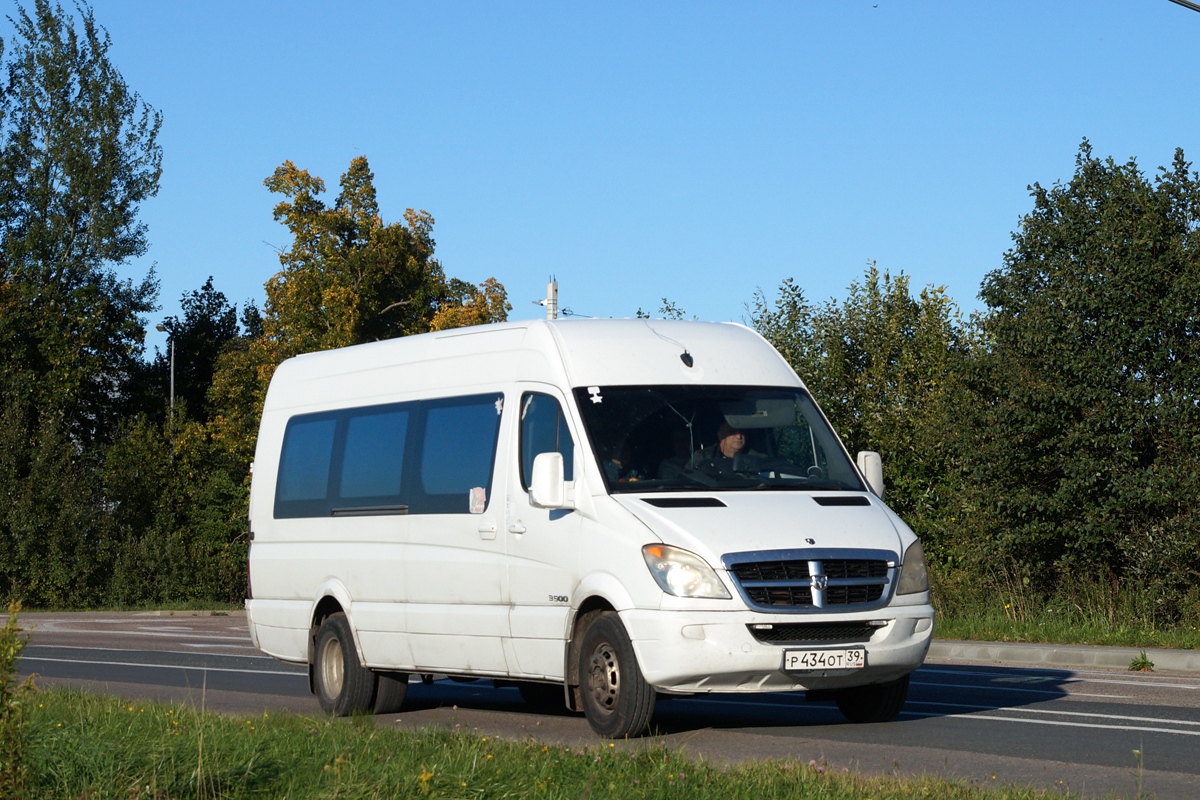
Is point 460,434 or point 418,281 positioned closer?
point 460,434

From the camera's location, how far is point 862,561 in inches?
365

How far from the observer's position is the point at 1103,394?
21.5 metres

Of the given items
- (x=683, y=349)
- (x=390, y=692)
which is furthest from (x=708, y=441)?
(x=390, y=692)

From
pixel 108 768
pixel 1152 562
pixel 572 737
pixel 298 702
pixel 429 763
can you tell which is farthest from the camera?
pixel 1152 562

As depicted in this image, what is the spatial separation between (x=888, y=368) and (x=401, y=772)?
25.1 metres

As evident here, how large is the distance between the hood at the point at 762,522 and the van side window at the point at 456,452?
156cm

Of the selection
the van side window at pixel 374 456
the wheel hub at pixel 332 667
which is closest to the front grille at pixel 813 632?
the van side window at pixel 374 456

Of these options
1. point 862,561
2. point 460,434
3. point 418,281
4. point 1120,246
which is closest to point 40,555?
point 418,281

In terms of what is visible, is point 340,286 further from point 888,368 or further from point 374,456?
point 374,456

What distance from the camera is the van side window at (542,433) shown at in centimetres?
1000

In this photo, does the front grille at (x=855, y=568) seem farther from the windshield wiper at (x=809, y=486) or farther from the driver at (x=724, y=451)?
the driver at (x=724, y=451)

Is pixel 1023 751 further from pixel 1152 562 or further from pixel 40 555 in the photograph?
pixel 40 555

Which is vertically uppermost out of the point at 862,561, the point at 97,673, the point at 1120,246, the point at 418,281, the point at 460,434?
the point at 418,281

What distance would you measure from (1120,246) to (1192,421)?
2763 millimetres
